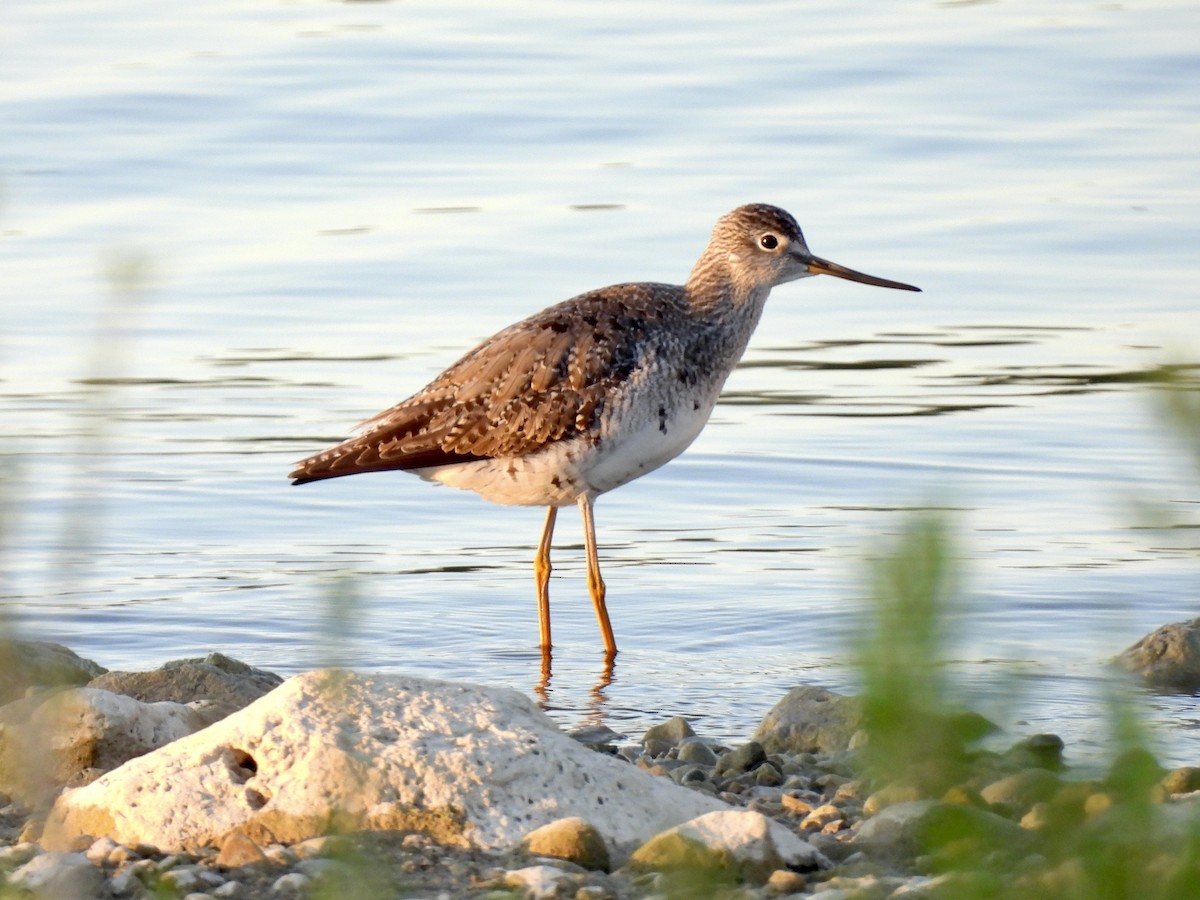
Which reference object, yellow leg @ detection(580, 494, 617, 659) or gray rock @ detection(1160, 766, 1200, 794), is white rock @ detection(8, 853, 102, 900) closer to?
gray rock @ detection(1160, 766, 1200, 794)

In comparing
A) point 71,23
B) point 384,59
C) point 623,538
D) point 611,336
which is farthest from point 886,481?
point 71,23

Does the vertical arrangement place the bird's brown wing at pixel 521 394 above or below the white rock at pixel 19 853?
above

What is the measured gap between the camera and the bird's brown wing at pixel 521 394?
9.02 m

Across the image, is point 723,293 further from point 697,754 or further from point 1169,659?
point 697,754

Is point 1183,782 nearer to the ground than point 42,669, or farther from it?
nearer to the ground

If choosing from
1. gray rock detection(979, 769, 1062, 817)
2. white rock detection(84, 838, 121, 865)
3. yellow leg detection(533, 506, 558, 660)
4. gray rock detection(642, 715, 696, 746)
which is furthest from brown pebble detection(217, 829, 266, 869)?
yellow leg detection(533, 506, 558, 660)

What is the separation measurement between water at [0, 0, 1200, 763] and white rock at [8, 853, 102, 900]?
1.05m

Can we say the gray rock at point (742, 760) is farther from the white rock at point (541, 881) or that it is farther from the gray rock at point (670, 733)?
the white rock at point (541, 881)

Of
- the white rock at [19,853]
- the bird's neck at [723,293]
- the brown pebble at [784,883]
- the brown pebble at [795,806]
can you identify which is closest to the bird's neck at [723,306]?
the bird's neck at [723,293]

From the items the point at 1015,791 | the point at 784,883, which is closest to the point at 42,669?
the point at 784,883

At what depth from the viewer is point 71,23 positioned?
21.6 m

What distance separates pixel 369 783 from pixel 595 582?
3805mm

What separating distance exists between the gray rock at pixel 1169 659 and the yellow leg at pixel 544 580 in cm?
253

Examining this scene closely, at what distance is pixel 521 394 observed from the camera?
9.14 metres
